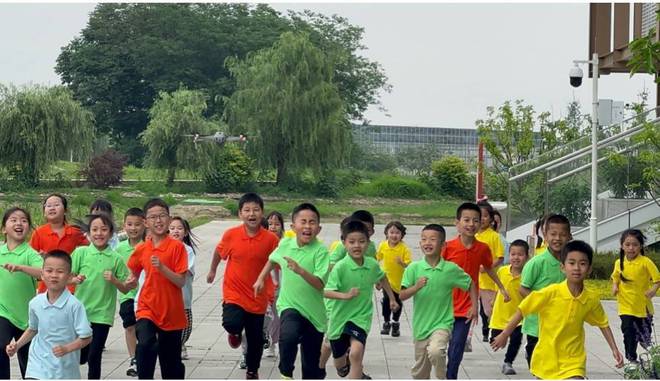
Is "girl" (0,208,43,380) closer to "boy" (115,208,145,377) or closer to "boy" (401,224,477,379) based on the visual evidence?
"boy" (115,208,145,377)

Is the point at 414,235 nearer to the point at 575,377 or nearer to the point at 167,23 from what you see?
the point at 575,377

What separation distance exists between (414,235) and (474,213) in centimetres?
2647

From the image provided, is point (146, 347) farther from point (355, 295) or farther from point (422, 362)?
point (422, 362)

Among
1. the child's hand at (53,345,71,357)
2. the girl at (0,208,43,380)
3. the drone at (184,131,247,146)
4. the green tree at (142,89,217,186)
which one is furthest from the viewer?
the green tree at (142,89,217,186)

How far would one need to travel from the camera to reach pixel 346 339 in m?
8.24

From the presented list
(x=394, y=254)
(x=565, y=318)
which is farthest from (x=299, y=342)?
(x=394, y=254)

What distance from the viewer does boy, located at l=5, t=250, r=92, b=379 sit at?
21.7ft

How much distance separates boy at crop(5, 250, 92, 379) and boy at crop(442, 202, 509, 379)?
9.89 ft

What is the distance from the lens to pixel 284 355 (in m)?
8.12

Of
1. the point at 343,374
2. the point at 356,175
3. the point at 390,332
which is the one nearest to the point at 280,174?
the point at 356,175

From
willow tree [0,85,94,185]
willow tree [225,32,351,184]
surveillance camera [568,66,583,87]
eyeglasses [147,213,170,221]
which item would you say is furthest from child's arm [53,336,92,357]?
willow tree [225,32,351,184]

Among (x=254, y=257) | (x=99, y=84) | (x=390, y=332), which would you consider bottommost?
(x=390, y=332)

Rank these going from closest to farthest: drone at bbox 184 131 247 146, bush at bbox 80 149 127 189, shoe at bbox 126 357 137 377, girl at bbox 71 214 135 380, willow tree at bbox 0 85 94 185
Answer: girl at bbox 71 214 135 380 < shoe at bbox 126 357 137 377 < willow tree at bbox 0 85 94 185 < drone at bbox 184 131 247 146 < bush at bbox 80 149 127 189

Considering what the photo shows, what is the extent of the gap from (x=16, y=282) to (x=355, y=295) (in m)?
2.47
